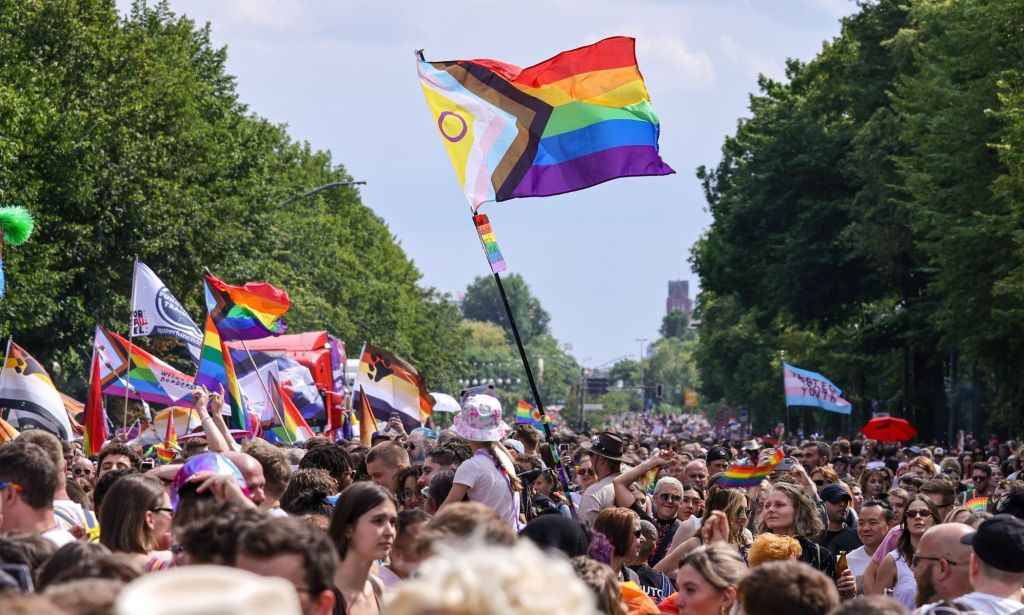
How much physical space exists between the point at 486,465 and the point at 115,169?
94.9 feet

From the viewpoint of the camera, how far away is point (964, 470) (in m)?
26.8

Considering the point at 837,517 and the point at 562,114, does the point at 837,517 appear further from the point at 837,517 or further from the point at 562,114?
the point at 562,114

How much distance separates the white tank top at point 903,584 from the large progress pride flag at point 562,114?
14.0 ft

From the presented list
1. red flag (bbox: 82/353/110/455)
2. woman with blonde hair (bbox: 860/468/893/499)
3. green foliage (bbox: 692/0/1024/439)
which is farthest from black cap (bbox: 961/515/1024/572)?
green foliage (bbox: 692/0/1024/439)

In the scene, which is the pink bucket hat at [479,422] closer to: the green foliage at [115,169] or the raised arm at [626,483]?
the raised arm at [626,483]

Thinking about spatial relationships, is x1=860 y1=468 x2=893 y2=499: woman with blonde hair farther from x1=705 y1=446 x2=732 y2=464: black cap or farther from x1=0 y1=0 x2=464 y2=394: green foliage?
x1=0 y1=0 x2=464 y2=394: green foliage

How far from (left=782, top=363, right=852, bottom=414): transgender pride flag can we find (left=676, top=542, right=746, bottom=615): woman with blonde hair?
28159 mm

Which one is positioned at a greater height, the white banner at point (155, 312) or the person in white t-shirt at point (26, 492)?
the white banner at point (155, 312)

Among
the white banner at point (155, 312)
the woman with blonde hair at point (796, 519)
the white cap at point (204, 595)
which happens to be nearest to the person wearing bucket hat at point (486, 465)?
the woman with blonde hair at point (796, 519)

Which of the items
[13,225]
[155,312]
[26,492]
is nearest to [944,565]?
[26,492]

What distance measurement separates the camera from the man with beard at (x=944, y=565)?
6.94 metres

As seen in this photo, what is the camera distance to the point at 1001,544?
6160mm

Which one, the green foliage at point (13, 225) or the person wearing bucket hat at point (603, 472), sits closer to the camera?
the person wearing bucket hat at point (603, 472)

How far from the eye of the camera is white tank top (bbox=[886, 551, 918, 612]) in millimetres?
8516
